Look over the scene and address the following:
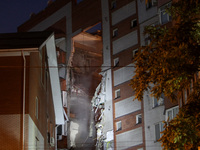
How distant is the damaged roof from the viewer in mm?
19828

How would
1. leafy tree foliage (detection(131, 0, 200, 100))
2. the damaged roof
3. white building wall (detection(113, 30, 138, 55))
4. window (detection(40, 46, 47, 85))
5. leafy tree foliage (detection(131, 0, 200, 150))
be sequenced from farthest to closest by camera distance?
white building wall (detection(113, 30, 138, 55)) < window (detection(40, 46, 47, 85)) < the damaged roof < leafy tree foliage (detection(131, 0, 200, 100)) < leafy tree foliage (detection(131, 0, 200, 150))

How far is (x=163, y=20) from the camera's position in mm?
40594

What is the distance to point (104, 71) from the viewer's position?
47688 mm

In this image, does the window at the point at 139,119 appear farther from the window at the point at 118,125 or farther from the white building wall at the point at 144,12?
the white building wall at the point at 144,12

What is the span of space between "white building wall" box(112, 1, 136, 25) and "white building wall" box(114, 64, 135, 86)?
6.00 metres

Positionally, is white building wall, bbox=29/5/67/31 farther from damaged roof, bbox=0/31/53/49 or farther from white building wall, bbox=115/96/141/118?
damaged roof, bbox=0/31/53/49

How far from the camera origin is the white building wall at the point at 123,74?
145 feet

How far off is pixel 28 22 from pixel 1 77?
1717 inches

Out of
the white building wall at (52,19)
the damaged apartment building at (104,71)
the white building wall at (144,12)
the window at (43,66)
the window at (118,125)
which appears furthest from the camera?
the white building wall at (52,19)

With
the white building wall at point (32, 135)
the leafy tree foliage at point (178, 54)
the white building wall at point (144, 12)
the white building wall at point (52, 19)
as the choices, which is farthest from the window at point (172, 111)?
the white building wall at point (52, 19)

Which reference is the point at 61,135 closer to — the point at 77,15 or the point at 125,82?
the point at 125,82

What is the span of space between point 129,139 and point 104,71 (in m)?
9.01

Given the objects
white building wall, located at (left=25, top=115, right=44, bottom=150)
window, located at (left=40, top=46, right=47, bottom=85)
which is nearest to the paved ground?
window, located at (left=40, top=46, right=47, bottom=85)

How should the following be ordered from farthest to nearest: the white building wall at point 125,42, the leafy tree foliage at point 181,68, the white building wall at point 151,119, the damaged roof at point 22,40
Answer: the white building wall at point 125,42, the white building wall at point 151,119, the damaged roof at point 22,40, the leafy tree foliage at point 181,68
